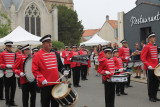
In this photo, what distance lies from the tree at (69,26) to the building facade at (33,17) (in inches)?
119

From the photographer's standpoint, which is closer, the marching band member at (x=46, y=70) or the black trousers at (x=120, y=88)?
the marching band member at (x=46, y=70)

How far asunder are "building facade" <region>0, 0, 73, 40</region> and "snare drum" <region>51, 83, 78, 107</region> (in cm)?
4231

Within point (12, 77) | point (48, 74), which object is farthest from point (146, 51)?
point (12, 77)

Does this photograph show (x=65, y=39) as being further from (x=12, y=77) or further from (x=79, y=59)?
(x=12, y=77)

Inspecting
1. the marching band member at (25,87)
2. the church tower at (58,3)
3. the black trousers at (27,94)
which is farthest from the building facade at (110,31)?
the black trousers at (27,94)

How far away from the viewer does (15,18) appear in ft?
149

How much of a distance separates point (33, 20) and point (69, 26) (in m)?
8.64

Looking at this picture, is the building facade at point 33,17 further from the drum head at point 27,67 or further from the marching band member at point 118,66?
the drum head at point 27,67

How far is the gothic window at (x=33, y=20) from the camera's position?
153 ft

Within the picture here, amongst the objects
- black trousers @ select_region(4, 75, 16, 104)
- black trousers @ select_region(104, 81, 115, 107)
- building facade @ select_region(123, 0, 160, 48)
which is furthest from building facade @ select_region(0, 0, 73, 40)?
black trousers @ select_region(104, 81, 115, 107)

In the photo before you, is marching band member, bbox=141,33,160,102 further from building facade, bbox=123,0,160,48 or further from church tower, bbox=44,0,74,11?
church tower, bbox=44,0,74,11

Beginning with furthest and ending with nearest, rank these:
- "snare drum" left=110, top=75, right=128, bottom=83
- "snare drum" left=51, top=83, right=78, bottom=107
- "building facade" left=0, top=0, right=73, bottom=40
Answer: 1. "building facade" left=0, top=0, right=73, bottom=40
2. "snare drum" left=110, top=75, right=128, bottom=83
3. "snare drum" left=51, top=83, right=78, bottom=107

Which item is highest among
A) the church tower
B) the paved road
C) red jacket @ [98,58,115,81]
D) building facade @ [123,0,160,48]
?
the church tower

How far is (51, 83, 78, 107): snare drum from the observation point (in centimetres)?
467
